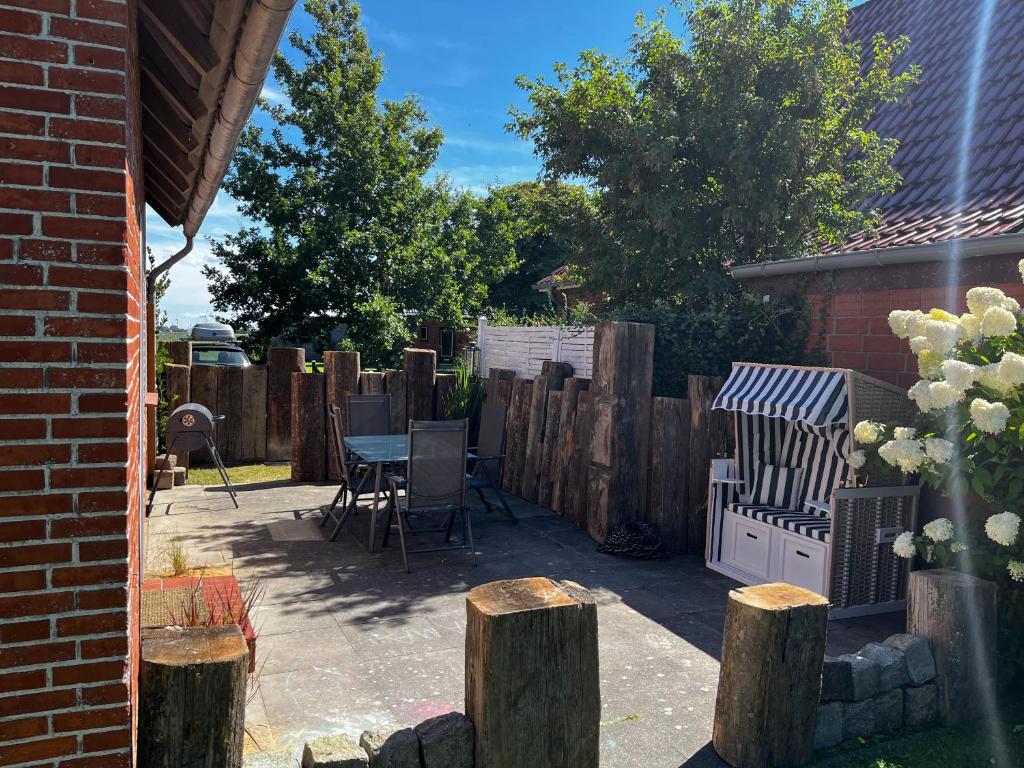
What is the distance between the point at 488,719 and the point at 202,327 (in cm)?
1671

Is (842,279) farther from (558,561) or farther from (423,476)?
(423,476)

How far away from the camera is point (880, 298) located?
5914 millimetres

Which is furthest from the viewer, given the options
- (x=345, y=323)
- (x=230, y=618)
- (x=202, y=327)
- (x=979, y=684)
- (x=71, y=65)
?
(x=202, y=327)

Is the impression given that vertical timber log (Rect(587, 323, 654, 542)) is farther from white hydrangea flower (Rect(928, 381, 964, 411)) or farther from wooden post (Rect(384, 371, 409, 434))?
wooden post (Rect(384, 371, 409, 434))

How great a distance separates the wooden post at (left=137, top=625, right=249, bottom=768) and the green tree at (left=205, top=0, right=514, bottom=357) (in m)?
12.5

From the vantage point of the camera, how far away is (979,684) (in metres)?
3.71

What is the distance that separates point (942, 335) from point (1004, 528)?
109 cm

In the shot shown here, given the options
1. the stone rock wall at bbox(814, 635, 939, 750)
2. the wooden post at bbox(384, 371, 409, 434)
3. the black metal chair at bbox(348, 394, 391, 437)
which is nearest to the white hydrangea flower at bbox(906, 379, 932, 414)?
the stone rock wall at bbox(814, 635, 939, 750)

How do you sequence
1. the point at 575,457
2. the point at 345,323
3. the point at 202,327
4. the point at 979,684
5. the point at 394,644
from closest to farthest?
the point at 979,684, the point at 394,644, the point at 575,457, the point at 345,323, the point at 202,327

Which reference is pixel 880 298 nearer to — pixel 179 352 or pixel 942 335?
pixel 942 335

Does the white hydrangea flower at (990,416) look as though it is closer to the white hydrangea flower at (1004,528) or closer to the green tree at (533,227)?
the white hydrangea flower at (1004,528)

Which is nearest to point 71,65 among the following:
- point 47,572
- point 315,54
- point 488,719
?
point 47,572

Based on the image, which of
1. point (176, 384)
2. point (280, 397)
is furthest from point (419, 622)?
point (280, 397)

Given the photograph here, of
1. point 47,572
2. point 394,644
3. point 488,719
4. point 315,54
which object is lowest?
point 394,644
